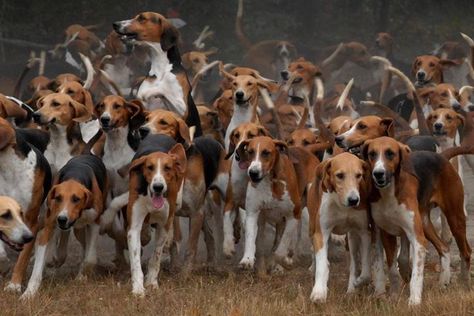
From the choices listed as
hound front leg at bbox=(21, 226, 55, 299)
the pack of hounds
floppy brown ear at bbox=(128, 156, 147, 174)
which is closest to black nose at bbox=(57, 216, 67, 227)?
the pack of hounds

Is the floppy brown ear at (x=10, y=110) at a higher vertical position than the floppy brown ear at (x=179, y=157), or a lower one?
lower

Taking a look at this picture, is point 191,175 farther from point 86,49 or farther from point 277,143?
point 86,49

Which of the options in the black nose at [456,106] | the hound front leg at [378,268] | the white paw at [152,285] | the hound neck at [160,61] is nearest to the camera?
the hound front leg at [378,268]

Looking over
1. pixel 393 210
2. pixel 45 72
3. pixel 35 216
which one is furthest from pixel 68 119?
pixel 45 72

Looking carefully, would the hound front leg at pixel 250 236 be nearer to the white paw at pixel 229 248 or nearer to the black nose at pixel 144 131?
the white paw at pixel 229 248

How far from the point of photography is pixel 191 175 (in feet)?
35.1

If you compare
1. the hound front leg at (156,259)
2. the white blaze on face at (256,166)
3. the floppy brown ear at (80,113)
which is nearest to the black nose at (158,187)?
the hound front leg at (156,259)

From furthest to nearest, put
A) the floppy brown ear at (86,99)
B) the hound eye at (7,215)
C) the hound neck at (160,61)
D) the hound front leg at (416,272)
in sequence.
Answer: the hound neck at (160,61) < the floppy brown ear at (86,99) < the hound eye at (7,215) < the hound front leg at (416,272)

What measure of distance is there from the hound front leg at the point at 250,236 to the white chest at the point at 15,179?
62.5 inches

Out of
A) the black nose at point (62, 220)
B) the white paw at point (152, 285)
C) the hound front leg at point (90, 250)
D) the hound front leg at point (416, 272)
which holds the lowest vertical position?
the hound front leg at point (90, 250)

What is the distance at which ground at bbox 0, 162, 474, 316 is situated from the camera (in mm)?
8305

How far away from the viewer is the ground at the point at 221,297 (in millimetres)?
8305

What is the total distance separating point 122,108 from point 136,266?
1821 millimetres

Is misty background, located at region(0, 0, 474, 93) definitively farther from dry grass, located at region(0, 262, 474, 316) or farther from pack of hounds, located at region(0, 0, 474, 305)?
dry grass, located at region(0, 262, 474, 316)
